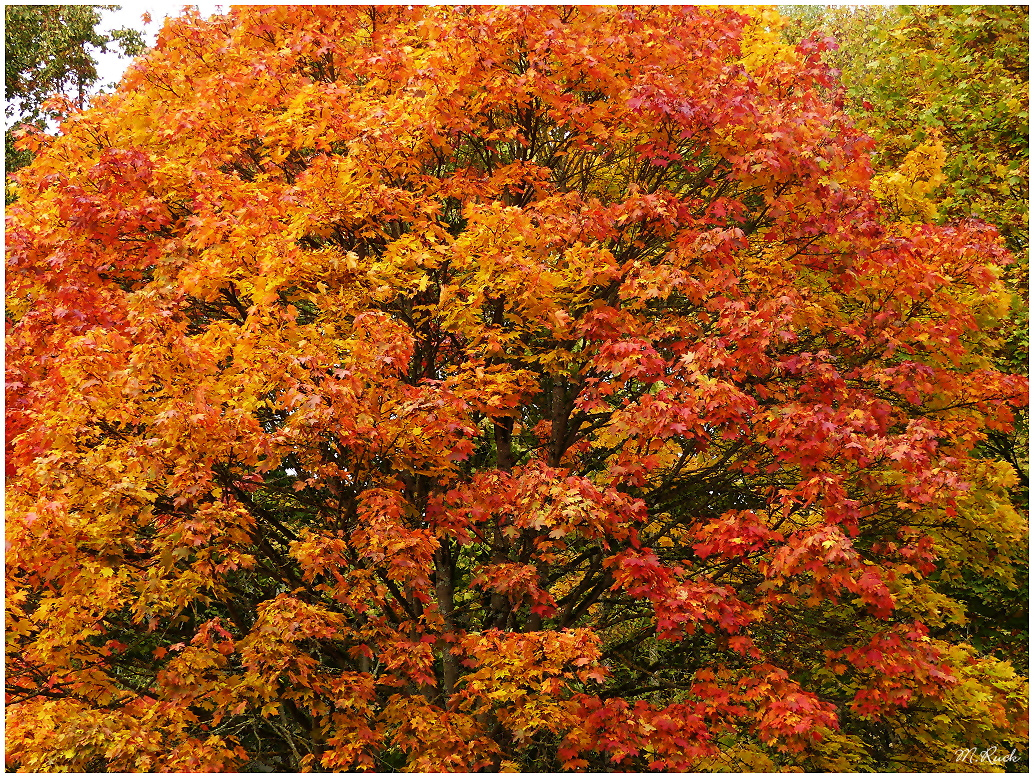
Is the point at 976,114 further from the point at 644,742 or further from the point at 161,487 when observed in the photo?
the point at 161,487

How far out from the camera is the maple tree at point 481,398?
299 inches

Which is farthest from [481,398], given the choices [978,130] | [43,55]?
[43,55]

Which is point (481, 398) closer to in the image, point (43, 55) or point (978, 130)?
point (978, 130)

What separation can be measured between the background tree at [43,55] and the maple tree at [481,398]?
11.5 m

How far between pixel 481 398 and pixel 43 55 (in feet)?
58.0

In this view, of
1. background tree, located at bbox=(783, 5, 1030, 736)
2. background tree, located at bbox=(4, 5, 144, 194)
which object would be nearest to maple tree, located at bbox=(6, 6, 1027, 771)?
background tree, located at bbox=(783, 5, 1030, 736)

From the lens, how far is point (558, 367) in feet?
30.6

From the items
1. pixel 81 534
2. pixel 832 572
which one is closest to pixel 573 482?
pixel 832 572

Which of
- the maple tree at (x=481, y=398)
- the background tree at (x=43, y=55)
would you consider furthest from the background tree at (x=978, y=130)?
the background tree at (x=43, y=55)

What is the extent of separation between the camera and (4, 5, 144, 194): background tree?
20.1 meters

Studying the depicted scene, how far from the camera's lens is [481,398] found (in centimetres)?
821

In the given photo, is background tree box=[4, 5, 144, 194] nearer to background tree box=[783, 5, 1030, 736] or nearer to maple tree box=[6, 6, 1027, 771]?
maple tree box=[6, 6, 1027, 771]

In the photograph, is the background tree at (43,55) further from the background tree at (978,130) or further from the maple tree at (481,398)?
the background tree at (978,130)

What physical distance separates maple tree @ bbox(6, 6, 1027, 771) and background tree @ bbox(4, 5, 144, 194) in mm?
11475
